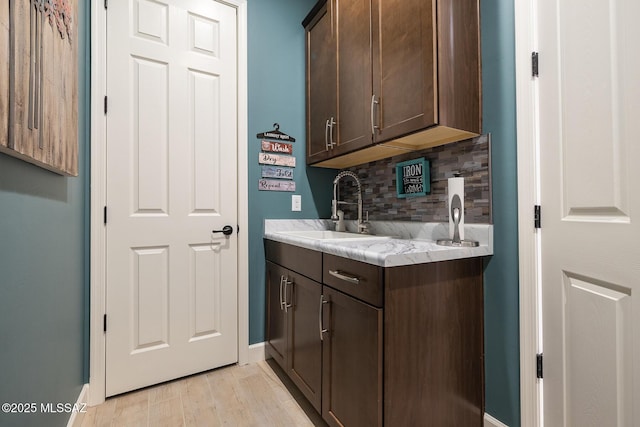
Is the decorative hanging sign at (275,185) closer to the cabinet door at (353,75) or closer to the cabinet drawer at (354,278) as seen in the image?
the cabinet door at (353,75)

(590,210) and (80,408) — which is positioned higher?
(590,210)

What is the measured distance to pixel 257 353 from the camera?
81.7 inches

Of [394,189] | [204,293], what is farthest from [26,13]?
[394,189]

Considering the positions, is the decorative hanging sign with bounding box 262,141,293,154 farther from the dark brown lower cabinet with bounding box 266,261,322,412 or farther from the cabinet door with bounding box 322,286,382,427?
the cabinet door with bounding box 322,286,382,427

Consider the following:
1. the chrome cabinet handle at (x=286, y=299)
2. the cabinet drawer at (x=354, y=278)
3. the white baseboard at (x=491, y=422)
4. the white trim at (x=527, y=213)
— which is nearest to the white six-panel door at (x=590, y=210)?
the white trim at (x=527, y=213)

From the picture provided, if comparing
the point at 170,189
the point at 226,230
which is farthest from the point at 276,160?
the point at 170,189

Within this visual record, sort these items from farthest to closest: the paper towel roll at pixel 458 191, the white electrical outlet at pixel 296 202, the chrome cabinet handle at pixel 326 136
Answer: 1. the white electrical outlet at pixel 296 202
2. the chrome cabinet handle at pixel 326 136
3. the paper towel roll at pixel 458 191

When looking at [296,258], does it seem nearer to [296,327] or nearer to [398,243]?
[296,327]

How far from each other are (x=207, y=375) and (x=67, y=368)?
789 mm

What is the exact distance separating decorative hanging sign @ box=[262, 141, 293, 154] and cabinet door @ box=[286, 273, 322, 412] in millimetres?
918

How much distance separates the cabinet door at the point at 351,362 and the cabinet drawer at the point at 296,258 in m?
0.14

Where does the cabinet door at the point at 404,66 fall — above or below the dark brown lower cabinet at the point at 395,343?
above

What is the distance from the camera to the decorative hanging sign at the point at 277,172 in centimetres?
211

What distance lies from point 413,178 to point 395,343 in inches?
37.2
